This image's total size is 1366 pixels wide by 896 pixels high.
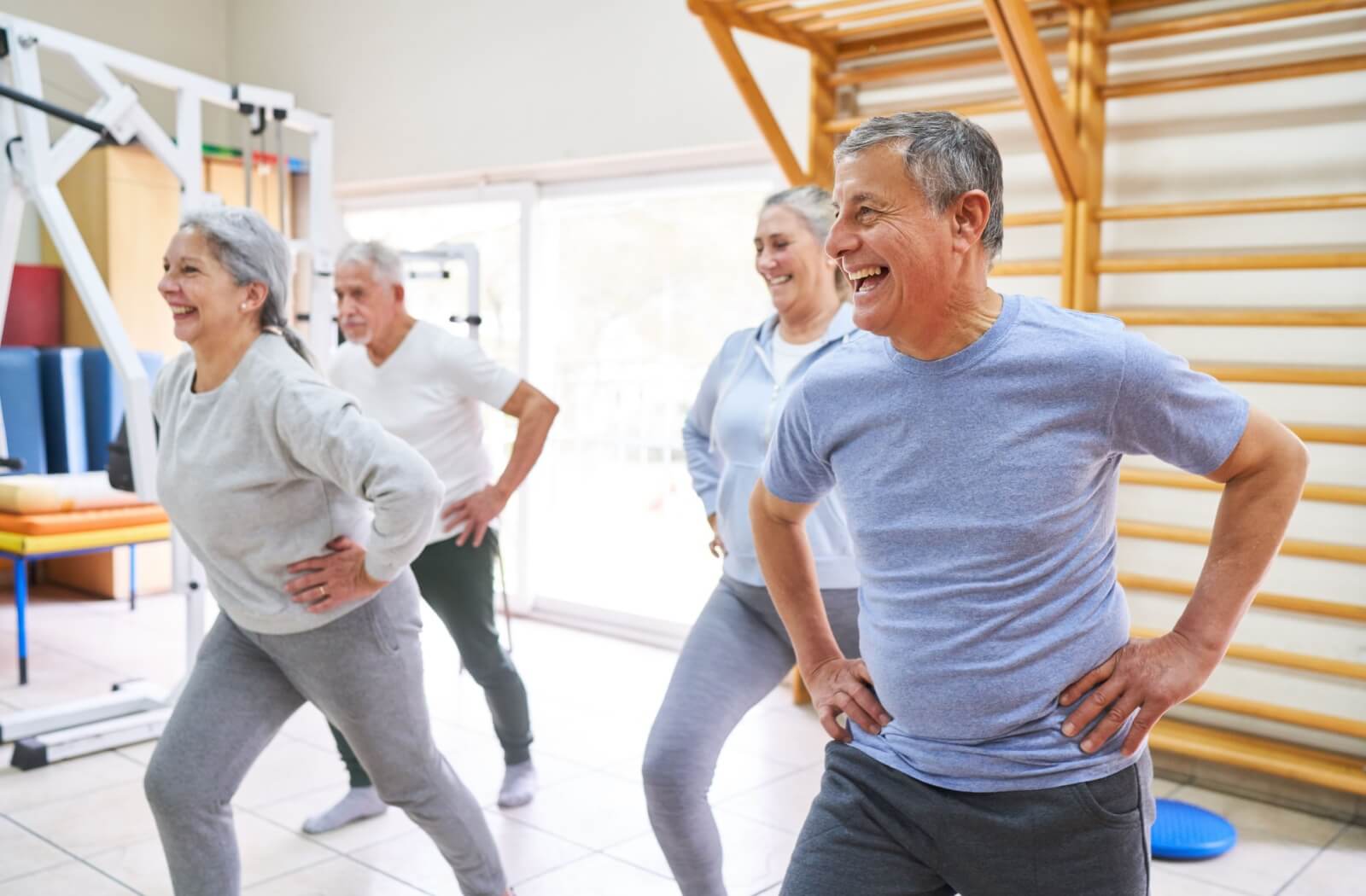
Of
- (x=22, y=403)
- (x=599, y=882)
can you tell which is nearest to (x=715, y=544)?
(x=599, y=882)

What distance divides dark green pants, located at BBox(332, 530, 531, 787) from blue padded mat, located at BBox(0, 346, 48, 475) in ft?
9.43

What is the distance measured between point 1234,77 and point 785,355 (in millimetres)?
1644

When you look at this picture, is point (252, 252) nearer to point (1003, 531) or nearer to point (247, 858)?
point (1003, 531)

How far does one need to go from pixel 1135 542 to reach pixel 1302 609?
1.70 feet

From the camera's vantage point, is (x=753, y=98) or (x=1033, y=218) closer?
(x=1033, y=218)

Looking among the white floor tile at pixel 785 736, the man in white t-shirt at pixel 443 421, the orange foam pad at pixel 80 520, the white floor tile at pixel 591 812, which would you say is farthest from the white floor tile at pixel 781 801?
the orange foam pad at pixel 80 520

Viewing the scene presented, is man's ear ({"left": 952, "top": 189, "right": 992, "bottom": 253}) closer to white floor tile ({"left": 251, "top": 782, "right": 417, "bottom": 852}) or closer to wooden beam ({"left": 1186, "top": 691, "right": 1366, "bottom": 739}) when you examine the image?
wooden beam ({"left": 1186, "top": 691, "right": 1366, "bottom": 739})

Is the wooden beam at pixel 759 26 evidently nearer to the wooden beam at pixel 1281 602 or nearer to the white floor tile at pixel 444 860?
the wooden beam at pixel 1281 602

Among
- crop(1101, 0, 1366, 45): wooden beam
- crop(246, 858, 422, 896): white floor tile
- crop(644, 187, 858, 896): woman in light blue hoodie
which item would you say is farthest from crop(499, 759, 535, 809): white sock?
crop(1101, 0, 1366, 45): wooden beam

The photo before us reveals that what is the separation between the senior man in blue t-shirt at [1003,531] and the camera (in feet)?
4.06

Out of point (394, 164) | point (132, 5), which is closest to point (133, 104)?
point (394, 164)

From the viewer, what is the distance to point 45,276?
18.4 feet

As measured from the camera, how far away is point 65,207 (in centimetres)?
351

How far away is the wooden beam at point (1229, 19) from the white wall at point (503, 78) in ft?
3.79
